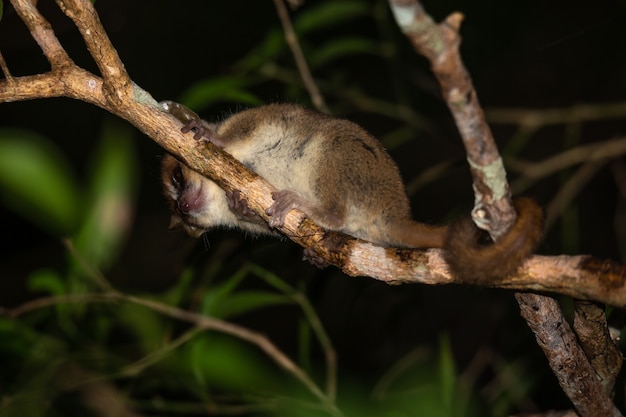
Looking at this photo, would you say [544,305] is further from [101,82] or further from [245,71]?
[245,71]

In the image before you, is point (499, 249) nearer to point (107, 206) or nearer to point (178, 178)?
point (107, 206)

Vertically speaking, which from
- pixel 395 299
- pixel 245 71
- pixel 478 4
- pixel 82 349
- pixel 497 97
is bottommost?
pixel 82 349

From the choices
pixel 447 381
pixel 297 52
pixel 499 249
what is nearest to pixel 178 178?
Result: pixel 297 52

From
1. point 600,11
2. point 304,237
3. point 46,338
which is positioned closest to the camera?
point 304,237

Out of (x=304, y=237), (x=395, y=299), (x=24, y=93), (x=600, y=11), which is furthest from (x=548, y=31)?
(x=24, y=93)

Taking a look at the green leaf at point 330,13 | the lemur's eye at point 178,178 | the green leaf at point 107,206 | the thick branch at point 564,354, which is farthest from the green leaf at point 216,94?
the thick branch at point 564,354

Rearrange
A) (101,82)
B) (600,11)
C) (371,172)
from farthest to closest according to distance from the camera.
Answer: (600,11) < (371,172) < (101,82)
